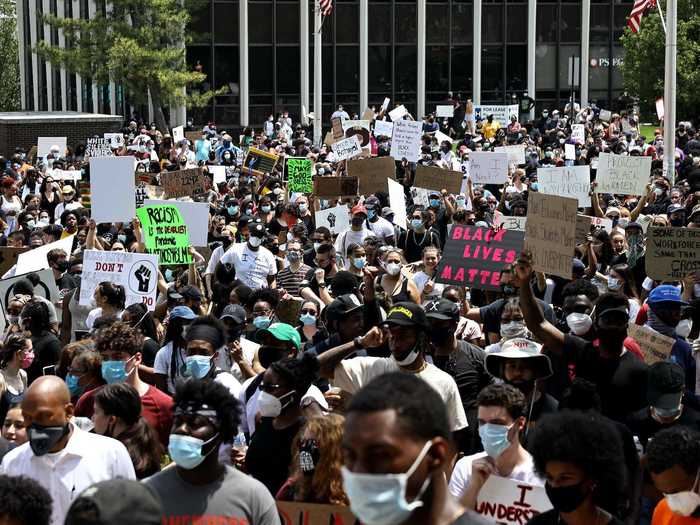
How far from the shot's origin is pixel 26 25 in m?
68.4

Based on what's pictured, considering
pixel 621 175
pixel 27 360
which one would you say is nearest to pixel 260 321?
pixel 27 360

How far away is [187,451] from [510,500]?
1266mm

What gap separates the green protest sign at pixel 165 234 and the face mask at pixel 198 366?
21.8 feet

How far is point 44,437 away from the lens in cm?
564

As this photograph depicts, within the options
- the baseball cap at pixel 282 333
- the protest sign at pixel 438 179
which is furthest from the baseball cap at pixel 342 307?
the protest sign at pixel 438 179

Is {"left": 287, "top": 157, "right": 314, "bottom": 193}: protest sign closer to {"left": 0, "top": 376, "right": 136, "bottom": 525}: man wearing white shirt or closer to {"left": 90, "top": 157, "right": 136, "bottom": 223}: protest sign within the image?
{"left": 90, "top": 157, "right": 136, "bottom": 223}: protest sign

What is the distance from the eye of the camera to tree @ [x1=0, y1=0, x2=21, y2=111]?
253 feet

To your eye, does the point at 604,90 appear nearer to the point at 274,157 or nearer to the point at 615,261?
the point at 274,157

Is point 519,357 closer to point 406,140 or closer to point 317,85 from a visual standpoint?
point 406,140

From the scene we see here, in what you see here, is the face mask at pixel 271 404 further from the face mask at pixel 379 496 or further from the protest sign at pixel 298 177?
the protest sign at pixel 298 177

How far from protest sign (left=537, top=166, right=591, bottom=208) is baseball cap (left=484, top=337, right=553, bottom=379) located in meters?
11.7

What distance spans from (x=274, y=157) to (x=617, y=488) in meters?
18.7

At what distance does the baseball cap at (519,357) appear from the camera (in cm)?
648

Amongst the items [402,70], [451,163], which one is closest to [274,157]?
[451,163]
